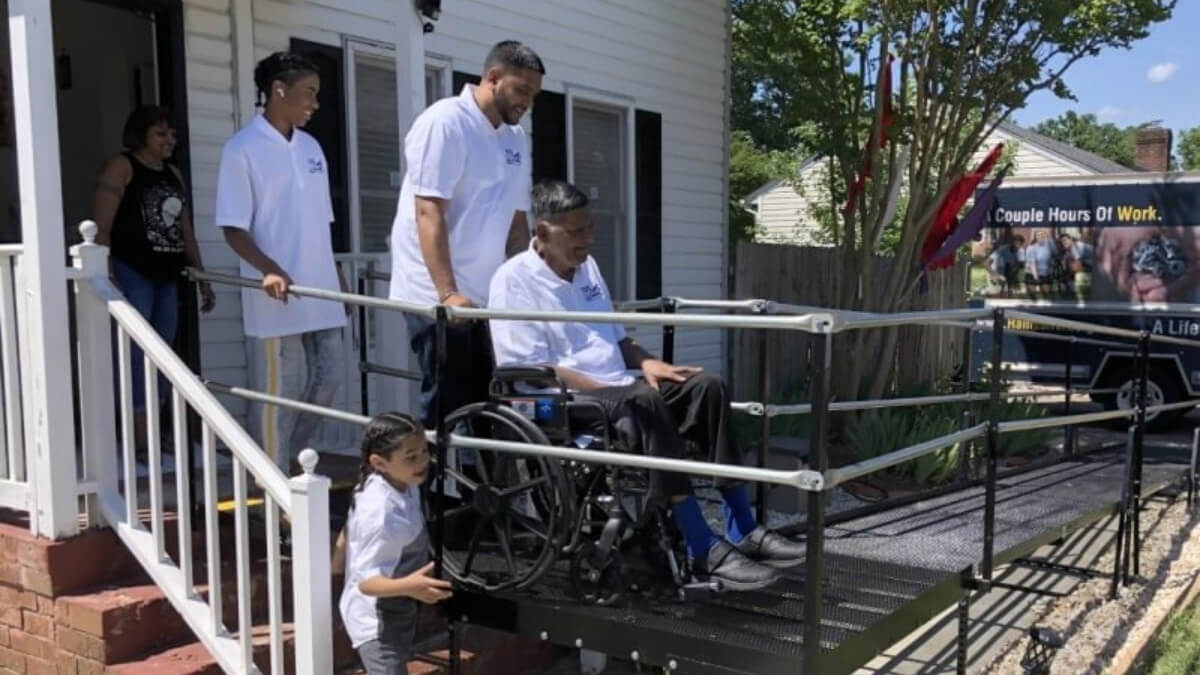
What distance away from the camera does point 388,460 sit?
9.64 feet

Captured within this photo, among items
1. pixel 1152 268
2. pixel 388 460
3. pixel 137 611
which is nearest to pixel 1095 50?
pixel 1152 268

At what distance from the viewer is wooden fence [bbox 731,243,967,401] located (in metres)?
9.73

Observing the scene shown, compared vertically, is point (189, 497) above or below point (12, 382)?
below

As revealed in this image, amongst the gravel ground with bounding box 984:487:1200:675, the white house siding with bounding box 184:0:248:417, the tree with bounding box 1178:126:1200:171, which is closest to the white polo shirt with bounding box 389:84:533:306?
the white house siding with bounding box 184:0:248:417

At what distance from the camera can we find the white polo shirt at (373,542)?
294 centimetres

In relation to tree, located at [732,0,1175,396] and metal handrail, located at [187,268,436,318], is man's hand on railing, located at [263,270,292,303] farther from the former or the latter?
tree, located at [732,0,1175,396]

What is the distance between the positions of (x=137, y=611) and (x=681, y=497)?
169cm

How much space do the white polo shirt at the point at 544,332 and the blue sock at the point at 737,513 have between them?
0.48 meters

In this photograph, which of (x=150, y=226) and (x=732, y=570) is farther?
(x=150, y=226)

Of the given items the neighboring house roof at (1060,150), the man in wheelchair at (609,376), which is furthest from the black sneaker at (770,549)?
the neighboring house roof at (1060,150)

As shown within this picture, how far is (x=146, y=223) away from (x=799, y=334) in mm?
7487

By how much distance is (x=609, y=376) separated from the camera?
3.35 m

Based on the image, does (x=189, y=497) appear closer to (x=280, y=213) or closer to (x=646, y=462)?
(x=280, y=213)

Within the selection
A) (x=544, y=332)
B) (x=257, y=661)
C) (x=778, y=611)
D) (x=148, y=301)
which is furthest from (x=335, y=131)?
(x=778, y=611)
